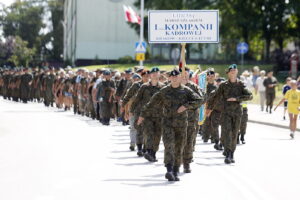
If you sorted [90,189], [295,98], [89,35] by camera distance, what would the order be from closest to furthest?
[90,189] < [295,98] < [89,35]

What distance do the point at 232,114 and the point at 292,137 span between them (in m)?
6.78

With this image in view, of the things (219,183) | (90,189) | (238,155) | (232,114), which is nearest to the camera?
(90,189)

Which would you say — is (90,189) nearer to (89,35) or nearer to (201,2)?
(201,2)

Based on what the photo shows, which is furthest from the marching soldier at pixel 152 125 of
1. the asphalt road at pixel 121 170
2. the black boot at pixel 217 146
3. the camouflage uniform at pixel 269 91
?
the camouflage uniform at pixel 269 91

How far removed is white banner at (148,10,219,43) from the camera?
1842 cm

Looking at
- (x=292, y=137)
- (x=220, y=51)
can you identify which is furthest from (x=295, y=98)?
(x=220, y=51)

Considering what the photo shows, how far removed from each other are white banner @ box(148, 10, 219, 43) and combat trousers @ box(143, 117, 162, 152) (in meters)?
4.44

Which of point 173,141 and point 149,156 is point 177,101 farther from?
point 149,156

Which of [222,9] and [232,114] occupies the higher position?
[222,9]

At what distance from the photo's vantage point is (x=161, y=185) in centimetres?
1123

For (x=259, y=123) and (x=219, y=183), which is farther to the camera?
(x=259, y=123)

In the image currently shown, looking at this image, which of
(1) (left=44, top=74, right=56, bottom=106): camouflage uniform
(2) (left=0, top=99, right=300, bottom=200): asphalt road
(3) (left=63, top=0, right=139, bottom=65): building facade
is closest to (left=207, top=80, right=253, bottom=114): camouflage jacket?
(2) (left=0, top=99, right=300, bottom=200): asphalt road

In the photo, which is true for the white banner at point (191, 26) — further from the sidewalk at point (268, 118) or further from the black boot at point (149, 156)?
the sidewalk at point (268, 118)

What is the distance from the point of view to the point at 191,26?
18.5 meters
